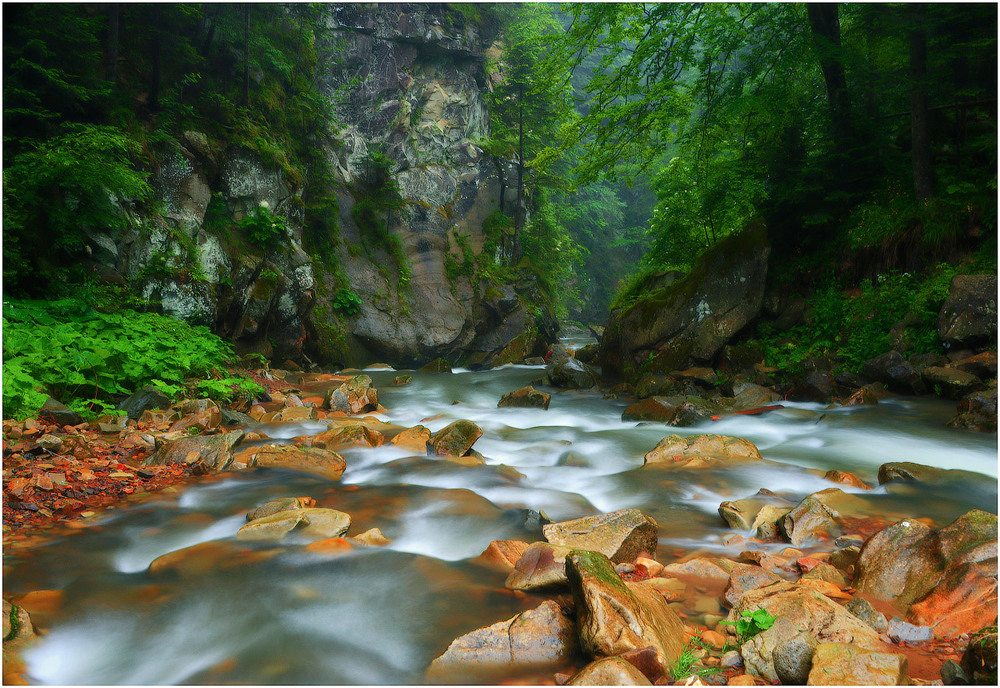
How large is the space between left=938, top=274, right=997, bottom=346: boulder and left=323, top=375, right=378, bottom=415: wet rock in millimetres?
9362

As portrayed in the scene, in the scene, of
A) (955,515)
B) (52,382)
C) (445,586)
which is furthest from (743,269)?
(52,382)

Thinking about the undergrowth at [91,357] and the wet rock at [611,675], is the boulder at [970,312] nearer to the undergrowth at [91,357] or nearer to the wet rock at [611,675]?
the wet rock at [611,675]

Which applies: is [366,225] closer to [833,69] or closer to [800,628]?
[833,69]

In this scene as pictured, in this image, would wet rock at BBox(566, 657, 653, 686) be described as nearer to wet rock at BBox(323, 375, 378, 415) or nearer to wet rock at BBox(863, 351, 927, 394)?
wet rock at BBox(323, 375, 378, 415)

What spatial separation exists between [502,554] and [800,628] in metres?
1.83

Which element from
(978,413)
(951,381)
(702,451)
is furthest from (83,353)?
(951,381)

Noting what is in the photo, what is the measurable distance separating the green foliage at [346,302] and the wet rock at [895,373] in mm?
12760

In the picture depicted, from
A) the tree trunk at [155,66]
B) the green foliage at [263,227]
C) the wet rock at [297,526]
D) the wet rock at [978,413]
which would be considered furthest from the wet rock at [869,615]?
the tree trunk at [155,66]

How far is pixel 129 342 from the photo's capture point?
7422 millimetres

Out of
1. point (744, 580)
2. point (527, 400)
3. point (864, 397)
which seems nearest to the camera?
point (744, 580)

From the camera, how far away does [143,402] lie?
6.46 metres

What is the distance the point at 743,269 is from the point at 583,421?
4.84 meters

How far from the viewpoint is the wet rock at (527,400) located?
33.4 feet

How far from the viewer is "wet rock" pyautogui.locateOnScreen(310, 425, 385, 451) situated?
6.41 meters
